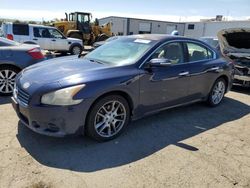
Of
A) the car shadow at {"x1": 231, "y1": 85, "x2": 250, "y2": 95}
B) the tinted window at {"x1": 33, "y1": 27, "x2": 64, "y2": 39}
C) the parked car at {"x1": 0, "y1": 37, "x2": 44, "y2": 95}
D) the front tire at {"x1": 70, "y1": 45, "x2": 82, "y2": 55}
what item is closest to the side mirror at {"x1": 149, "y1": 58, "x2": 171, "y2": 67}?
the parked car at {"x1": 0, "y1": 37, "x2": 44, "y2": 95}

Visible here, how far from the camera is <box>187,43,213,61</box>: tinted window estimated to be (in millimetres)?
5191

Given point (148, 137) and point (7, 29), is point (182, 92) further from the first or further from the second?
point (7, 29)

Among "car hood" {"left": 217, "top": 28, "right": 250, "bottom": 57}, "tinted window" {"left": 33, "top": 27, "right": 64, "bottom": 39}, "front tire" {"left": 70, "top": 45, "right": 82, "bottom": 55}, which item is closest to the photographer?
"car hood" {"left": 217, "top": 28, "right": 250, "bottom": 57}

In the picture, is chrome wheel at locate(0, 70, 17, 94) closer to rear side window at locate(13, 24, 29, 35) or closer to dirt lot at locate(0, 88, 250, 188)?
dirt lot at locate(0, 88, 250, 188)

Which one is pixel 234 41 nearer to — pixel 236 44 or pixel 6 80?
pixel 236 44

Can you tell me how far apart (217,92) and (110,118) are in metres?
3.14

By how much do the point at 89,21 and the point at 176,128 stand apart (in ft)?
60.7

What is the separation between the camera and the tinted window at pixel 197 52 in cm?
519

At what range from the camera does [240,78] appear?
7.50 meters

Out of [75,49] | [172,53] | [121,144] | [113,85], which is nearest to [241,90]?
[172,53]

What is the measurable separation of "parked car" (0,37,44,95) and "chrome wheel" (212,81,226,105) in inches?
166

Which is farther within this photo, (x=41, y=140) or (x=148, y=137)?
(x=148, y=137)

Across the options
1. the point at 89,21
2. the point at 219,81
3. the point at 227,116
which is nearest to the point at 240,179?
the point at 227,116

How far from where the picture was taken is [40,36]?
1472cm
